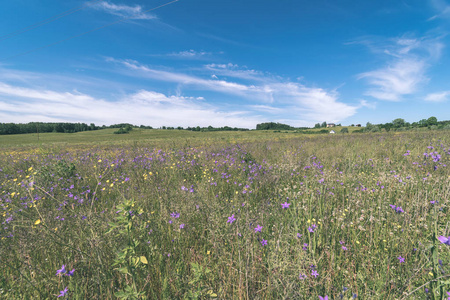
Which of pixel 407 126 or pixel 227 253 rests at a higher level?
pixel 407 126

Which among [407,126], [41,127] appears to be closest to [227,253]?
[407,126]

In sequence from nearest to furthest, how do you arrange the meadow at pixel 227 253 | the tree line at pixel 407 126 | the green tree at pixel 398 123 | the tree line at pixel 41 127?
the meadow at pixel 227 253 → the tree line at pixel 407 126 → the green tree at pixel 398 123 → the tree line at pixel 41 127

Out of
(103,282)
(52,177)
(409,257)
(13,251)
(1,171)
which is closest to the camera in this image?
(103,282)

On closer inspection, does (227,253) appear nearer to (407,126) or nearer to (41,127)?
(407,126)

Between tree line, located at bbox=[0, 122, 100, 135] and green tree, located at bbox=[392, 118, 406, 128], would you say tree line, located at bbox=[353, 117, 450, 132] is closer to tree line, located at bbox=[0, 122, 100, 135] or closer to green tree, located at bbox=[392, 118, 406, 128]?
green tree, located at bbox=[392, 118, 406, 128]

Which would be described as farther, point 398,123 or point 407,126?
point 398,123

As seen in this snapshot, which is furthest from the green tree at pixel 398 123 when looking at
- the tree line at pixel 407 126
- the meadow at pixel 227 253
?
the meadow at pixel 227 253

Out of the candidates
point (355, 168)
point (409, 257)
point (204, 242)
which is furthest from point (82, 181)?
point (355, 168)

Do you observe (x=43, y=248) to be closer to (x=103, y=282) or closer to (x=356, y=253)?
(x=103, y=282)

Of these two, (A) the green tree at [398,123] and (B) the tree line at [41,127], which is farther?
(B) the tree line at [41,127]

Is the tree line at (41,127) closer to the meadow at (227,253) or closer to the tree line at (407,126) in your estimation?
the meadow at (227,253)

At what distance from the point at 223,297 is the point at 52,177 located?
525 centimetres

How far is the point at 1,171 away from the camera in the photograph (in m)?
6.05

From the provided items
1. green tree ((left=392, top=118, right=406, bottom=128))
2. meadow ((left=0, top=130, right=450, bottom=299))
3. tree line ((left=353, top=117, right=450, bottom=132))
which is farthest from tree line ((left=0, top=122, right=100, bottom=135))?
green tree ((left=392, top=118, right=406, bottom=128))
